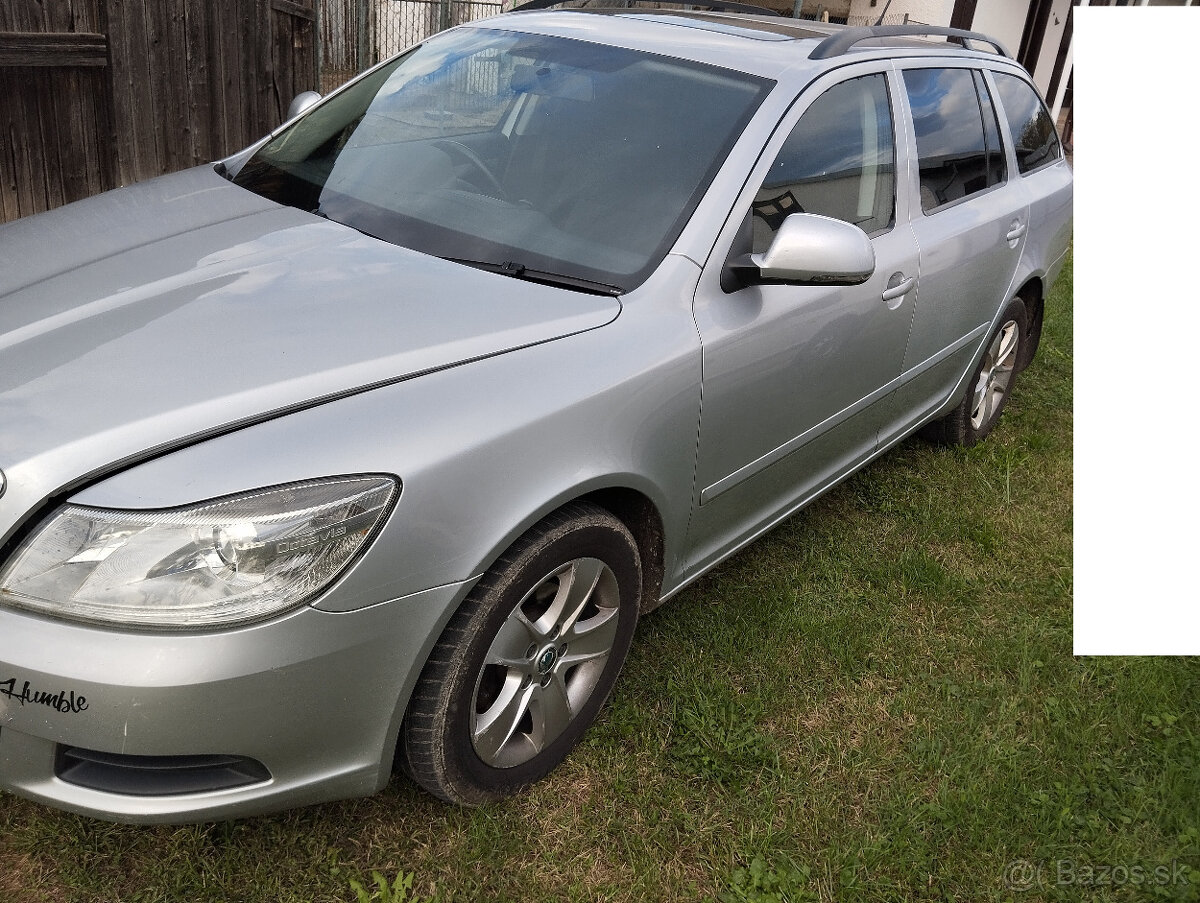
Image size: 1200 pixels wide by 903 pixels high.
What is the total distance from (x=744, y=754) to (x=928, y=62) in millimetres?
2550

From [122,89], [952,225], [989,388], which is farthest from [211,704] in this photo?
[122,89]

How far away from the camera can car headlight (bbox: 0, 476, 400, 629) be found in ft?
5.86

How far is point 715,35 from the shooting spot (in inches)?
129

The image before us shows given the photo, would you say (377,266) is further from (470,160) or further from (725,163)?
(725,163)

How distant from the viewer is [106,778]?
6.19 ft

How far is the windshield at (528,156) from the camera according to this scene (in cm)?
266

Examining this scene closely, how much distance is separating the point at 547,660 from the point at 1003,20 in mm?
17767

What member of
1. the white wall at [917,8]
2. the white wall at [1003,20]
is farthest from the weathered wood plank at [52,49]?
the white wall at [1003,20]

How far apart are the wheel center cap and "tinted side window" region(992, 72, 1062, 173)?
3.22 metres

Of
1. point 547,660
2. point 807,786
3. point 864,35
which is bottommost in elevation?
point 807,786

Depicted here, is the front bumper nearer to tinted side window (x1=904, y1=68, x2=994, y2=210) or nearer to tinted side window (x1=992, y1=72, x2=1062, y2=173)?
tinted side window (x1=904, y1=68, x2=994, y2=210)

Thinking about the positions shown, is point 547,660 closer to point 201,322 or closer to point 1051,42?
point 201,322

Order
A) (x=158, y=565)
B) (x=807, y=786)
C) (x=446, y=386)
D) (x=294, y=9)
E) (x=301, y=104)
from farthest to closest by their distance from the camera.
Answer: (x=294, y=9)
(x=301, y=104)
(x=807, y=786)
(x=446, y=386)
(x=158, y=565)

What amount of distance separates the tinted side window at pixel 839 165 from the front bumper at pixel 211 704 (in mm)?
1481
